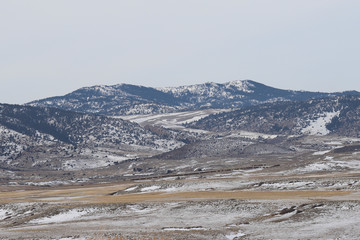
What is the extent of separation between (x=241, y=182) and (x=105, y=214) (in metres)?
36.5

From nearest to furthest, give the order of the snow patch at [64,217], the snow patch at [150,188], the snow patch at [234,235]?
1. the snow patch at [234,235]
2. the snow patch at [64,217]
3. the snow patch at [150,188]

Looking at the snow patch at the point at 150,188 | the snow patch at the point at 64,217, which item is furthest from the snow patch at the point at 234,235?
the snow patch at the point at 150,188

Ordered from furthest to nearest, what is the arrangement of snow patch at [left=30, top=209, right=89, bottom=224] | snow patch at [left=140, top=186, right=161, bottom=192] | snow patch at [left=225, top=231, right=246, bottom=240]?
1. snow patch at [left=140, top=186, right=161, bottom=192]
2. snow patch at [left=30, top=209, right=89, bottom=224]
3. snow patch at [left=225, top=231, right=246, bottom=240]

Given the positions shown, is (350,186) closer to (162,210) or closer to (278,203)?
(278,203)

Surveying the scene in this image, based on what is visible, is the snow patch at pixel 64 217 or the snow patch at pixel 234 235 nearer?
the snow patch at pixel 234 235

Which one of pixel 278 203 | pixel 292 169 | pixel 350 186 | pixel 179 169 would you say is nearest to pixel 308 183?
pixel 350 186

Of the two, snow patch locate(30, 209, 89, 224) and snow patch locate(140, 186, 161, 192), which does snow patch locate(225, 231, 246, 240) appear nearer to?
snow patch locate(30, 209, 89, 224)

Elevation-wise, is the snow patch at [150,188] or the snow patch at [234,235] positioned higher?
the snow patch at [234,235]

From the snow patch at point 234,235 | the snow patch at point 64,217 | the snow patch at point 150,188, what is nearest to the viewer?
the snow patch at point 234,235

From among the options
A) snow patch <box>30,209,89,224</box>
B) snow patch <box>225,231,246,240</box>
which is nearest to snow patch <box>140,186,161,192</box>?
snow patch <box>30,209,89,224</box>

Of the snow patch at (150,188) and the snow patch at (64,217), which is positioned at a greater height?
the snow patch at (64,217)

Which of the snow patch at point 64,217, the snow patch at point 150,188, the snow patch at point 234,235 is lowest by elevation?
the snow patch at point 150,188

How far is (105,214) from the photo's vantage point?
52.5 m

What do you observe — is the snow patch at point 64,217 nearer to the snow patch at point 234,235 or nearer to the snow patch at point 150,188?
the snow patch at point 234,235
